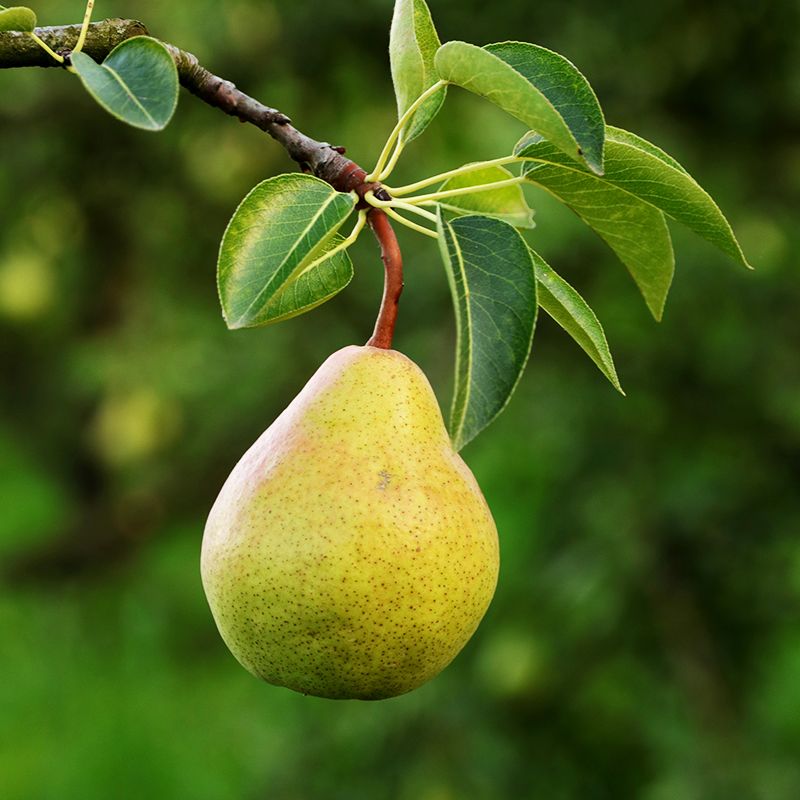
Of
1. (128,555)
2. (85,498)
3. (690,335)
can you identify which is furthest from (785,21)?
(85,498)

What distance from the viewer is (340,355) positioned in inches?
40.3

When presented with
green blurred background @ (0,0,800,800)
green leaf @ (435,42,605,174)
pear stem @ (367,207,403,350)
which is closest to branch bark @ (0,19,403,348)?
pear stem @ (367,207,403,350)

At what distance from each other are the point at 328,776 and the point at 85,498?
2.58 meters

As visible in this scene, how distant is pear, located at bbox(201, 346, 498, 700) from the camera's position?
33.5 inches

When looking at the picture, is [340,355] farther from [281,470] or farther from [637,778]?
[637,778]

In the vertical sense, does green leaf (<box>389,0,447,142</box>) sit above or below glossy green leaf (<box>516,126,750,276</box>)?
below

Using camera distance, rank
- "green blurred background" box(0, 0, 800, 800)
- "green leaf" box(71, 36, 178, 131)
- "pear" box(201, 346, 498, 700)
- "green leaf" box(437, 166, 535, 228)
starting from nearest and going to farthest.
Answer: "green leaf" box(71, 36, 178, 131)
"pear" box(201, 346, 498, 700)
"green leaf" box(437, 166, 535, 228)
"green blurred background" box(0, 0, 800, 800)

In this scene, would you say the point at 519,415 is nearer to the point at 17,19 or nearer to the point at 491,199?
the point at 491,199

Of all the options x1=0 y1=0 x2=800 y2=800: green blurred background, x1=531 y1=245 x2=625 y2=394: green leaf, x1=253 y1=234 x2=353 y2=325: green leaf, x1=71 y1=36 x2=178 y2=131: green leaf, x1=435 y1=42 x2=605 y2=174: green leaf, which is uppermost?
x1=435 y1=42 x2=605 y2=174: green leaf

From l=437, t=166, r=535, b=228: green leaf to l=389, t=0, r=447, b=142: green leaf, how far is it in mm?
56

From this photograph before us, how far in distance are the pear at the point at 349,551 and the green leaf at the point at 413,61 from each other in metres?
0.22

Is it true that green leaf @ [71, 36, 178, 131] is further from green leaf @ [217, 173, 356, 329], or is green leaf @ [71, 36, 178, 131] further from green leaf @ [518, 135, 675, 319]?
green leaf @ [518, 135, 675, 319]

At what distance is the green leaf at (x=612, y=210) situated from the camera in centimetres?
92

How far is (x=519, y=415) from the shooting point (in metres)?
3.07
